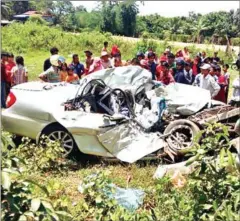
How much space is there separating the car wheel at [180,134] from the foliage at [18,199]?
3463mm

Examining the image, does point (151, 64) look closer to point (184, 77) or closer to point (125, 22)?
point (184, 77)

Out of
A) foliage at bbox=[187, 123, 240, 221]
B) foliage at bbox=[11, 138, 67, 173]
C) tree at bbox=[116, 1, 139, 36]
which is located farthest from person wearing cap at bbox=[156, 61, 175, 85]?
tree at bbox=[116, 1, 139, 36]

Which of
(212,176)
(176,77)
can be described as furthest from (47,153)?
(176,77)

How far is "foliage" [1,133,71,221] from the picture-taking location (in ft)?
8.65

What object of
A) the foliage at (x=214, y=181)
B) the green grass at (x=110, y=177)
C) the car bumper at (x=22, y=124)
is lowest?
the green grass at (x=110, y=177)

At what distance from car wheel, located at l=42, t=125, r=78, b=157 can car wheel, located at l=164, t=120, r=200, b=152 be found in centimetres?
134

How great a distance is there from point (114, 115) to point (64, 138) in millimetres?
786

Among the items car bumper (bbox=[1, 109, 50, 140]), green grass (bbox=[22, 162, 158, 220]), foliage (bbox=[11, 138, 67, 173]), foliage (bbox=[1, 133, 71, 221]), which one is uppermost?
foliage (bbox=[1, 133, 71, 221])

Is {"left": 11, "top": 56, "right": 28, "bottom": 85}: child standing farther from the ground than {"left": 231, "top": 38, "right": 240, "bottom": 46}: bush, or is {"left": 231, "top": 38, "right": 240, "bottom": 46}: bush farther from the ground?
{"left": 11, "top": 56, "right": 28, "bottom": 85}: child standing

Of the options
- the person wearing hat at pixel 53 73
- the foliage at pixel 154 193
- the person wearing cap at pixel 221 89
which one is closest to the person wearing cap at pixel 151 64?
the person wearing cap at pixel 221 89

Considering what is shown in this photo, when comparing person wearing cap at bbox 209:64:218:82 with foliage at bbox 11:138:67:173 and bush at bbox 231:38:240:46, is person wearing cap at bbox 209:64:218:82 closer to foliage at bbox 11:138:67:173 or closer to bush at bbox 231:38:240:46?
foliage at bbox 11:138:67:173

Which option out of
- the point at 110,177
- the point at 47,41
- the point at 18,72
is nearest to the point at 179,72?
the point at 18,72

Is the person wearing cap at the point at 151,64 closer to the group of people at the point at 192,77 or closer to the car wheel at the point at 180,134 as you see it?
the group of people at the point at 192,77

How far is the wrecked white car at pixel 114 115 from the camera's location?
244 inches
